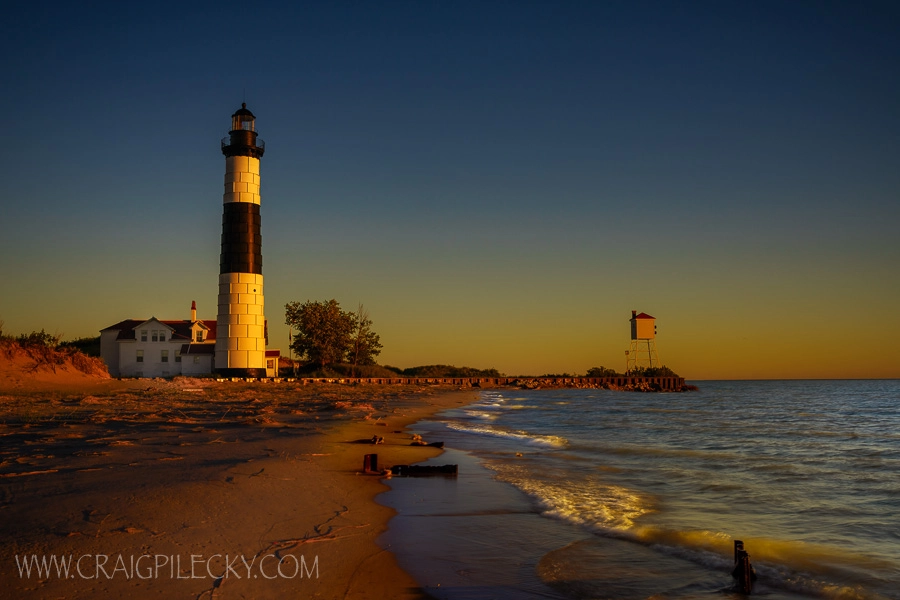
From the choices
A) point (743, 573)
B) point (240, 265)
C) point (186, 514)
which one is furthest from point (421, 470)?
point (240, 265)

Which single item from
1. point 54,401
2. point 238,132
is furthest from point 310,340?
point 54,401

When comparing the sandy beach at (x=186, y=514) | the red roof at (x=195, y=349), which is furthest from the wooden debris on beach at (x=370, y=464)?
the red roof at (x=195, y=349)

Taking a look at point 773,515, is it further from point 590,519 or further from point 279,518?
point 279,518

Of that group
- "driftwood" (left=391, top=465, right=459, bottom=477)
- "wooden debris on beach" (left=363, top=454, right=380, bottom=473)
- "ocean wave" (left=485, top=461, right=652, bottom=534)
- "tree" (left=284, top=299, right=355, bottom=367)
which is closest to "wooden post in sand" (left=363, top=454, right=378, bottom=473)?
"wooden debris on beach" (left=363, top=454, right=380, bottom=473)

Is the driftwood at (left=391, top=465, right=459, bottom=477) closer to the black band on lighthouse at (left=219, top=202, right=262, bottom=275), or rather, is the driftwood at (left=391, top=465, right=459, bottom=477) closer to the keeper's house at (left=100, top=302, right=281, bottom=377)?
the black band on lighthouse at (left=219, top=202, right=262, bottom=275)

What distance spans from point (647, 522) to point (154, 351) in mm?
52813

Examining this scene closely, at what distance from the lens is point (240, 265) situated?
3984 cm

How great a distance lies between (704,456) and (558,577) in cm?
1179

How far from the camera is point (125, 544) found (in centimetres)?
558

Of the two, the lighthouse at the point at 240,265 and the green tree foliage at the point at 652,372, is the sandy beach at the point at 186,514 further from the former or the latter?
the green tree foliage at the point at 652,372

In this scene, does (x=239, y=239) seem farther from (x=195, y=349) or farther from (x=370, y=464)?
(x=370, y=464)

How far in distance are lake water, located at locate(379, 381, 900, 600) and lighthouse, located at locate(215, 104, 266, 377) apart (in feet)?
87.1

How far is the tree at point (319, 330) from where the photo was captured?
66938 mm

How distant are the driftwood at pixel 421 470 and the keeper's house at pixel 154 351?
145 feet
